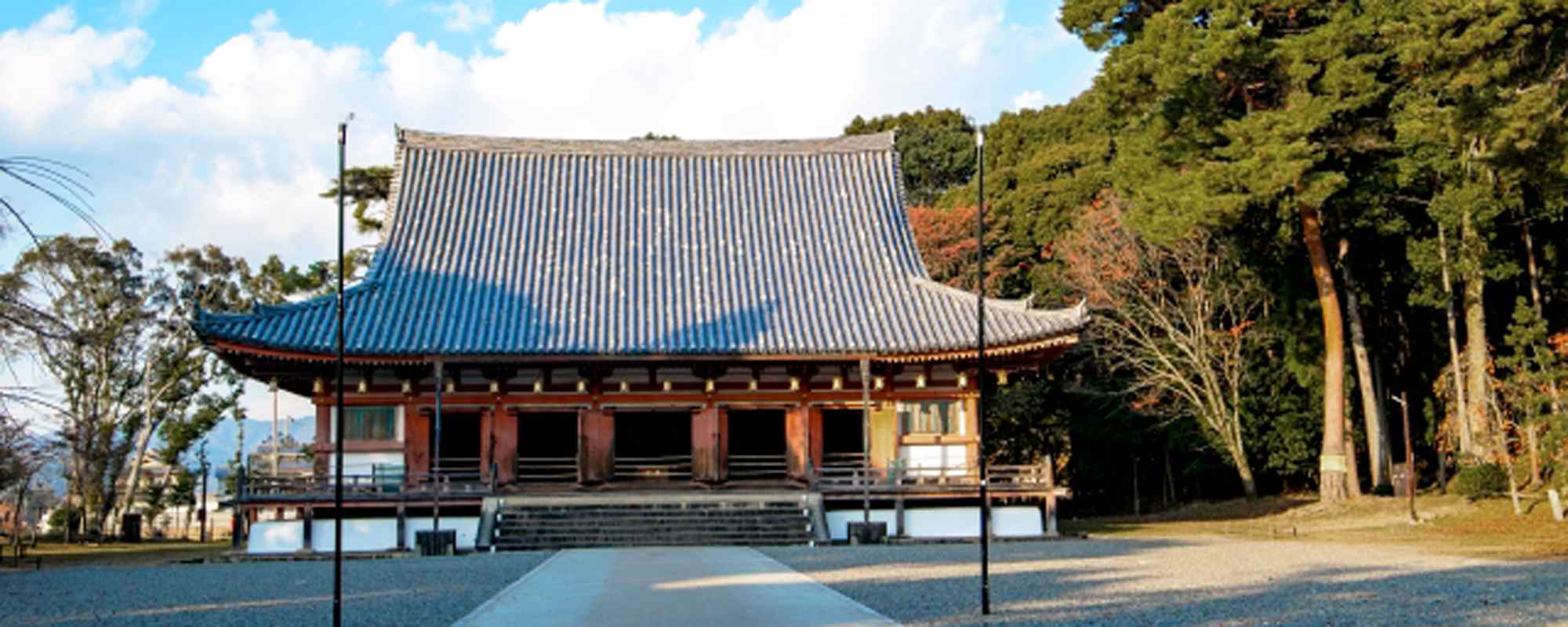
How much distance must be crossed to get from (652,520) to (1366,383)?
17229mm

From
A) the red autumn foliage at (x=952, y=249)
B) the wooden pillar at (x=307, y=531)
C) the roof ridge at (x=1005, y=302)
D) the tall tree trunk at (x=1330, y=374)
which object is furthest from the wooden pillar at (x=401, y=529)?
the red autumn foliage at (x=952, y=249)

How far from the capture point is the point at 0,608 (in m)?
14.4

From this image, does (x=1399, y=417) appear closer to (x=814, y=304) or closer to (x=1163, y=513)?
Answer: (x=1163, y=513)

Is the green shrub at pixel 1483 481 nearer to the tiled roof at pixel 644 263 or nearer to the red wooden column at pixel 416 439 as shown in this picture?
the tiled roof at pixel 644 263

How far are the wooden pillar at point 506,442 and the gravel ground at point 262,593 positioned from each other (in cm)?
455

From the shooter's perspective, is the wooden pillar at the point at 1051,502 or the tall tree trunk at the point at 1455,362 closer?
the wooden pillar at the point at 1051,502

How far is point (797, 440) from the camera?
26109 millimetres

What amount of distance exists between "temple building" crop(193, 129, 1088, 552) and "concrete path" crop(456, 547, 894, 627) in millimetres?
6184

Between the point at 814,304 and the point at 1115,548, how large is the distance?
8.87 metres

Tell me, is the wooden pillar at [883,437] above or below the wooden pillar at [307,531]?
above

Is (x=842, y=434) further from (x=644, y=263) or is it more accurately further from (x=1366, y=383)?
(x=1366, y=383)

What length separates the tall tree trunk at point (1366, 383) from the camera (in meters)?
30.0

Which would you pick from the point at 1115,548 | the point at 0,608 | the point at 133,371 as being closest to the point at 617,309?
the point at 1115,548

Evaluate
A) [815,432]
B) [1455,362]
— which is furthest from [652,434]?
[1455,362]
